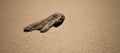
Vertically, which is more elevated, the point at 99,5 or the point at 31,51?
the point at 99,5

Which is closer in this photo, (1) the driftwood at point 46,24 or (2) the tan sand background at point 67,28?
(2) the tan sand background at point 67,28

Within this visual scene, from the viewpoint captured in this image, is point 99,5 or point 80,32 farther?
point 99,5

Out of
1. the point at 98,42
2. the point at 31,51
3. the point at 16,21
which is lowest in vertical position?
the point at 31,51

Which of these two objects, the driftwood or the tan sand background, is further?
the driftwood

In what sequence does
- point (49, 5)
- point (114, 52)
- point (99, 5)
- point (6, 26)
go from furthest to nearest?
point (49, 5) < point (99, 5) < point (6, 26) < point (114, 52)

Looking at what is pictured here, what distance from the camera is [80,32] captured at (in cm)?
176

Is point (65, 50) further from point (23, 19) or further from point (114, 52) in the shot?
point (23, 19)

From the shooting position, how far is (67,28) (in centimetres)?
185

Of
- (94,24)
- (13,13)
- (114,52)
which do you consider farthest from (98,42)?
(13,13)

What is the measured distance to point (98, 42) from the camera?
1598 mm

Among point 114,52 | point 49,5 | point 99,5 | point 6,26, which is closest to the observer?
point 114,52

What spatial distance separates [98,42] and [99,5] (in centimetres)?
78

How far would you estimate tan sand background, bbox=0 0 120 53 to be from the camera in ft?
5.24

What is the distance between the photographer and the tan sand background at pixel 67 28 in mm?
1596
